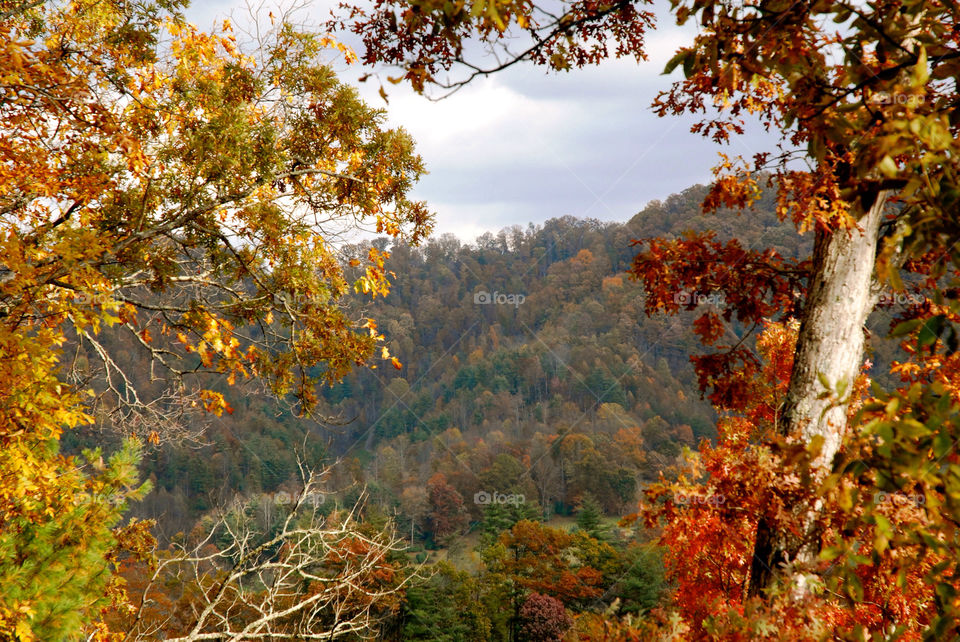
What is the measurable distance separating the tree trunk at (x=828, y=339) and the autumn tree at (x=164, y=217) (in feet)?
10.4

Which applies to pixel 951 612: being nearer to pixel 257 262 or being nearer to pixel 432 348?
pixel 257 262

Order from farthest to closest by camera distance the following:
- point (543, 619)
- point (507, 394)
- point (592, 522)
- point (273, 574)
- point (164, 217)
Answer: point (507, 394) → point (592, 522) → point (543, 619) → point (273, 574) → point (164, 217)

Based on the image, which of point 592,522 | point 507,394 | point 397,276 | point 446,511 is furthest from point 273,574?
point 507,394

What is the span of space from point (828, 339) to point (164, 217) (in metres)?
4.77

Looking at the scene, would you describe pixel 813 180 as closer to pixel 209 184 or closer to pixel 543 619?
pixel 209 184

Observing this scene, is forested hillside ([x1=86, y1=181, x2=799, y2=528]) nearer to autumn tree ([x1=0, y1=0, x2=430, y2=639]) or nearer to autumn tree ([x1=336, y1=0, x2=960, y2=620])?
autumn tree ([x1=0, y1=0, x2=430, y2=639])

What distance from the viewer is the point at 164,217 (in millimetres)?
4621

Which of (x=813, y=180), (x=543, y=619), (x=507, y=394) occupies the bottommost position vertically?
(x=507, y=394)

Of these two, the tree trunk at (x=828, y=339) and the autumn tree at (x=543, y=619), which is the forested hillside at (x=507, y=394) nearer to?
the autumn tree at (x=543, y=619)

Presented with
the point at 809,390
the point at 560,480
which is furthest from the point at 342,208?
the point at 560,480

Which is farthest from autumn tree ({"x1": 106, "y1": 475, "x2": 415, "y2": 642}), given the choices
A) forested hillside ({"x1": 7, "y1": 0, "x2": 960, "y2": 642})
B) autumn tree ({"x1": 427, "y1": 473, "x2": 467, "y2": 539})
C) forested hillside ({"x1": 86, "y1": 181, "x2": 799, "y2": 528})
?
autumn tree ({"x1": 427, "y1": 473, "x2": 467, "y2": 539})

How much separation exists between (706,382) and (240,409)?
8124 centimetres

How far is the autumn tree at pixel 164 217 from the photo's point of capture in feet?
11.7

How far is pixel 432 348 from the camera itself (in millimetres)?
99000
